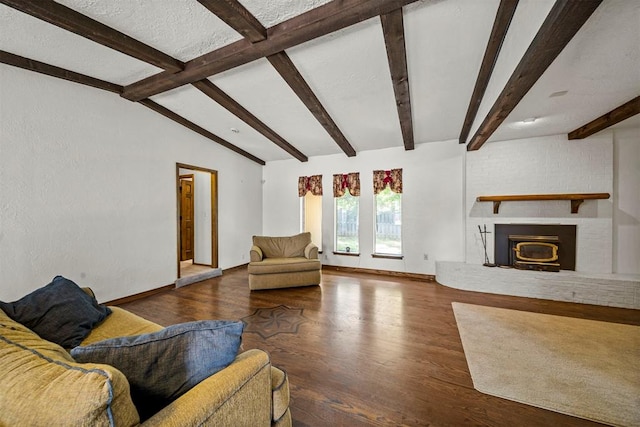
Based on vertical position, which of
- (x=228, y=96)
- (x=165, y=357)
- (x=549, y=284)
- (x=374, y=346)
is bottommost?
(x=374, y=346)

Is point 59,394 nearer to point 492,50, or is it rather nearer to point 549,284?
point 492,50

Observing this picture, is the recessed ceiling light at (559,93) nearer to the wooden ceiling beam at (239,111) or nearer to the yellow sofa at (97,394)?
the yellow sofa at (97,394)

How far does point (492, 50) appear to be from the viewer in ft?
7.75

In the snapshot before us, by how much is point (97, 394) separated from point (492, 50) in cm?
344

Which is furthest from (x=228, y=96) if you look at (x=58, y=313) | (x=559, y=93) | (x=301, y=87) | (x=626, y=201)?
(x=626, y=201)

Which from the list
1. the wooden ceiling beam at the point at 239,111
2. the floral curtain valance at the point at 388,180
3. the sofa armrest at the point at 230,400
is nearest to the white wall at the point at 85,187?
the wooden ceiling beam at the point at 239,111

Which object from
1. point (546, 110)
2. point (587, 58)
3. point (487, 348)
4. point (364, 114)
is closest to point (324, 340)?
point (487, 348)

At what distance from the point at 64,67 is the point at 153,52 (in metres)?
1.29

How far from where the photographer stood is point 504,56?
92.4 inches

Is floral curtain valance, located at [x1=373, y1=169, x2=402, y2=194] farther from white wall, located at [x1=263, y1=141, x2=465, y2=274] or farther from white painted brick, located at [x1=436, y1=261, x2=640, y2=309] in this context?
white painted brick, located at [x1=436, y1=261, x2=640, y2=309]

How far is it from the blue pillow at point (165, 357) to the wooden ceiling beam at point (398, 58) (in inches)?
102

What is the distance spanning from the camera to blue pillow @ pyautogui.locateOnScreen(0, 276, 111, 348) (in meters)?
1.58

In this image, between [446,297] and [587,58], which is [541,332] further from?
[587,58]

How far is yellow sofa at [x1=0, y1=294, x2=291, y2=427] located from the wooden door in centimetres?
515
